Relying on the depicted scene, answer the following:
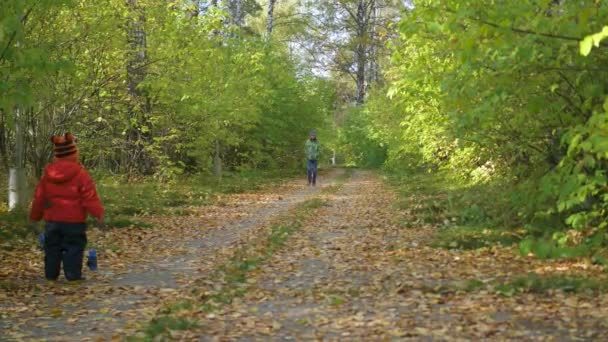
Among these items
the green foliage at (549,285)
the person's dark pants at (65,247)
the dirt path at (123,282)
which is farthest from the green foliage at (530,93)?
the person's dark pants at (65,247)

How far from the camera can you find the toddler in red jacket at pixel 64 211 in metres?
6.93

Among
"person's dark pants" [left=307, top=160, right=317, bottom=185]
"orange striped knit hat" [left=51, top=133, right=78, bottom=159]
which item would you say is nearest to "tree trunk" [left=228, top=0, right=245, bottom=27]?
"person's dark pants" [left=307, top=160, right=317, bottom=185]

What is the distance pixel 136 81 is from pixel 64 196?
1057cm

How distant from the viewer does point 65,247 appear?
6.99 m

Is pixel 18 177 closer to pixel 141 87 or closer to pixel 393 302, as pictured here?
pixel 141 87

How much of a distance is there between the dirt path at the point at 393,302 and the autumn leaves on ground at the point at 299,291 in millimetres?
17

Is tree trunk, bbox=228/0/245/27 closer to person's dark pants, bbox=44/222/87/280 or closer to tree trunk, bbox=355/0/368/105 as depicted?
tree trunk, bbox=355/0/368/105

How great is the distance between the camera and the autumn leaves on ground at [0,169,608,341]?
5.20 meters

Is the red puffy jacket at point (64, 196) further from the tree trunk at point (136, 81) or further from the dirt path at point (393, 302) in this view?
the tree trunk at point (136, 81)

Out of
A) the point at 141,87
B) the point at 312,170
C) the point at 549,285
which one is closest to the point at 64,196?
the point at 549,285

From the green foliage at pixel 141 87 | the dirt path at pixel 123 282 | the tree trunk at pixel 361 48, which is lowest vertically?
the dirt path at pixel 123 282

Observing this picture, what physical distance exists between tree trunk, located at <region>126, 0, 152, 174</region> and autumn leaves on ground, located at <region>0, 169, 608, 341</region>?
635cm

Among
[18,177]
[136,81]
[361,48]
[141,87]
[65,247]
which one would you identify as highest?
[361,48]

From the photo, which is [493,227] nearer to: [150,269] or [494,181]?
[494,181]
